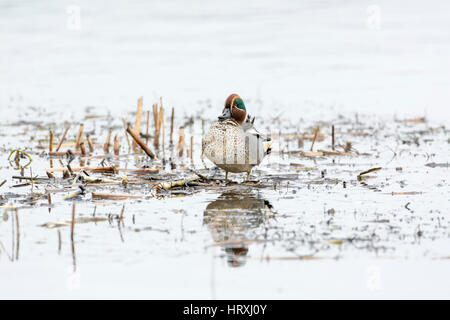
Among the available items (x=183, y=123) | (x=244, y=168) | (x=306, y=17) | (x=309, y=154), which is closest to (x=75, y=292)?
(x=244, y=168)

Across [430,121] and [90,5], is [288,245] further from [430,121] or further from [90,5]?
[90,5]

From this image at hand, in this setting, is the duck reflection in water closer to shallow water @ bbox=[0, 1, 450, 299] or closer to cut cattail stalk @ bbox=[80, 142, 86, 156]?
shallow water @ bbox=[0, 1, 450, 299]

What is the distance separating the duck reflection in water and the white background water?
246 inches

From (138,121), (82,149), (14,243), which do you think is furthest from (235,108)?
(14,243)

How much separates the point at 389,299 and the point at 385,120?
8328 millimetres

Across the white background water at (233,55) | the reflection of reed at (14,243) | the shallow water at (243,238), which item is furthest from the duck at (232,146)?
the white background water at (233,55)

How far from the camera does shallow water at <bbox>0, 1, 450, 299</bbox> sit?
4.72 m

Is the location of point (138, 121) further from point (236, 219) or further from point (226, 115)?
point (236, 219)

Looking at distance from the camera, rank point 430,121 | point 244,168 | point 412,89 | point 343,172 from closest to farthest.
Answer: point 244,168 < point 343,172 < point 430,121 < point 412,89

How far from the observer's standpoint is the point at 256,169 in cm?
880

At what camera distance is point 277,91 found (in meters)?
15.0

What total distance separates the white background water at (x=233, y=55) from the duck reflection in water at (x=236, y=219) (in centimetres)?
625

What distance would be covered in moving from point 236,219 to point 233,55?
12.8m

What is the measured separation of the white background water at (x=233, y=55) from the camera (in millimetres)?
14445
